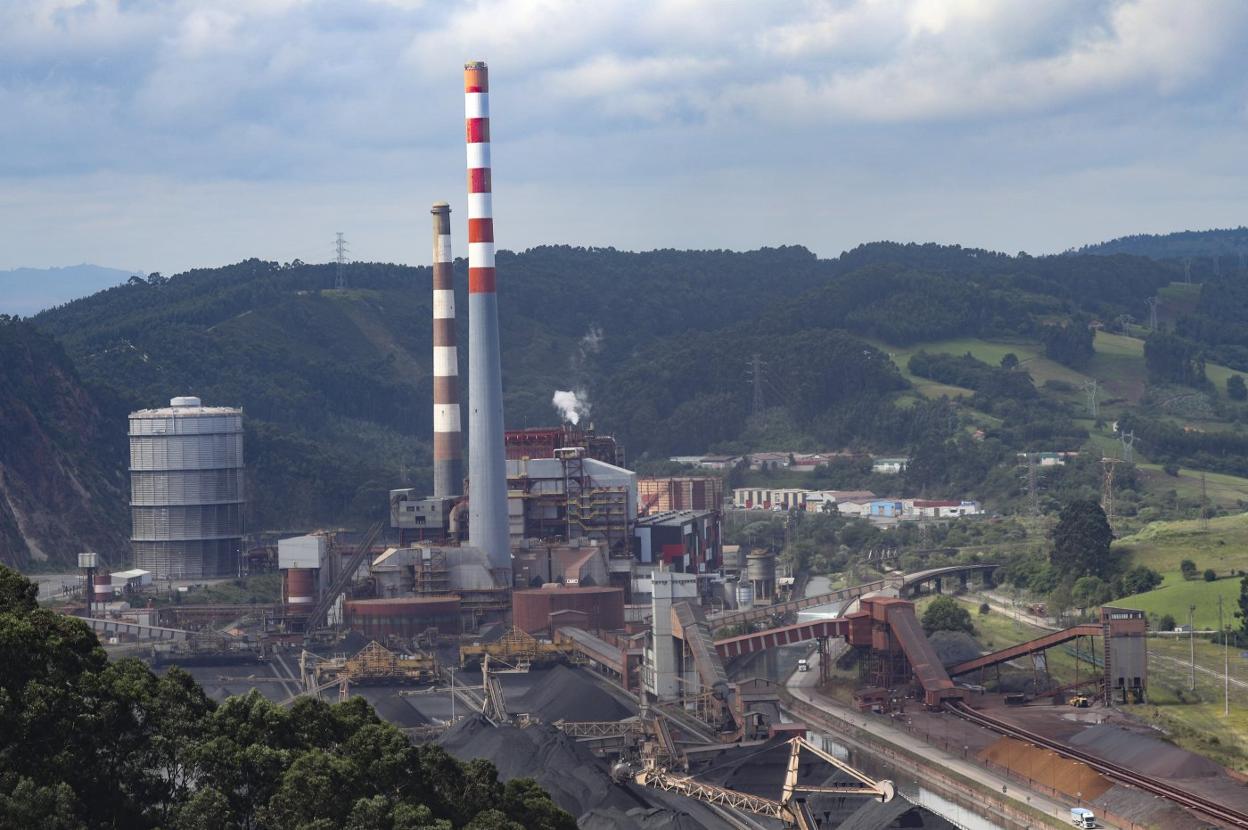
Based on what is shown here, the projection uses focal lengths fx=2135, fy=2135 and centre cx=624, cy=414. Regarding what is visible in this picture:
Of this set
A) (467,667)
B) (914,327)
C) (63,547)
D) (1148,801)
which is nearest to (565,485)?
(467,667)

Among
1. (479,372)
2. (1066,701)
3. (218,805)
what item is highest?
(479,372)

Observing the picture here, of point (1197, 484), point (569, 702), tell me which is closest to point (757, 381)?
point (1197, 484)

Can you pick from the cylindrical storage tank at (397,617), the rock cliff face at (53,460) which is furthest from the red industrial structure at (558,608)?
the rock cliff face at (53,460)

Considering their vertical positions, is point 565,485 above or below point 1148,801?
above

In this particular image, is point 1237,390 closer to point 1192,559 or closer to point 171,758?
point 1192,559

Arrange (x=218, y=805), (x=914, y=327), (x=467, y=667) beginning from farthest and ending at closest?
1. (x=914, y=327)
2. (x=467, y=667)
3. (x=218, y=805)

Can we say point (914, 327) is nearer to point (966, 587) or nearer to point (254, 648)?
point (966, 587)

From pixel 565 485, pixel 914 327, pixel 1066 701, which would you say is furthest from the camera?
pixel 914 327
